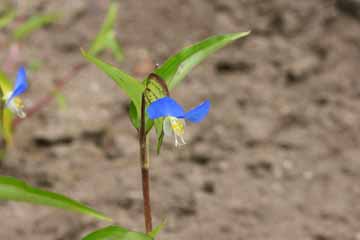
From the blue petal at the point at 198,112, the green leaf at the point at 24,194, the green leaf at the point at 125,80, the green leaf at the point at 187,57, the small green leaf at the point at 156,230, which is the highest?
the green leaf at the point at 187,57

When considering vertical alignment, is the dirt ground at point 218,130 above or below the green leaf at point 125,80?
above

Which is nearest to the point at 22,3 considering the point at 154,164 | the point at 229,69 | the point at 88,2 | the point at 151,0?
the point at 88,2

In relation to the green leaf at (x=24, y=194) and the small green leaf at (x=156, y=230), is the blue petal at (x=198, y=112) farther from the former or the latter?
the green leaf at (x=24, y=194)

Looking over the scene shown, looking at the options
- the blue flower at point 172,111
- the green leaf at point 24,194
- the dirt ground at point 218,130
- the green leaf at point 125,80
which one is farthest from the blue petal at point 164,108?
the dirt ground at point 218,130

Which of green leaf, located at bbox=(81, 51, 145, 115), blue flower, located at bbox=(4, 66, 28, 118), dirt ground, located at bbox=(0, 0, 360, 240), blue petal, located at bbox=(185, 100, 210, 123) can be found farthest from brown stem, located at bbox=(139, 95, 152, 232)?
dirt ground, located at bbox=(0, 0, 360, 240)

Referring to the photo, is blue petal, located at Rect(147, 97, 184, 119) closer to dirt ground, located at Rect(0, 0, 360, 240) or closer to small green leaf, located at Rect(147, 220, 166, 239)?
small green leaf, located at Rect(147, 220, 166, 239)
